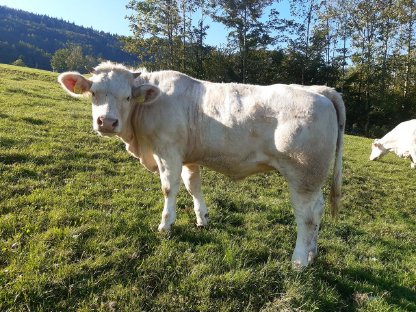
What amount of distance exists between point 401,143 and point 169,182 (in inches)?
647

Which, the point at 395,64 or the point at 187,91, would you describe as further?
the point at 395,64

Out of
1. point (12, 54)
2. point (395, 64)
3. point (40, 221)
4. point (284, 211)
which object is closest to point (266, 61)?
point (395, 64)

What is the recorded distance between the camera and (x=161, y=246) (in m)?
5.53

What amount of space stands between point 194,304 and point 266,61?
47.4 meters

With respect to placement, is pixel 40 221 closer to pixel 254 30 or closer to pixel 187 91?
pixel 187 91

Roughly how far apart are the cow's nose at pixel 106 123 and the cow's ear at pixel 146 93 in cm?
70

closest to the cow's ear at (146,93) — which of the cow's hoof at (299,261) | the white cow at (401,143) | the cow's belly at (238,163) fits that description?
the cow's belly at (238,163)

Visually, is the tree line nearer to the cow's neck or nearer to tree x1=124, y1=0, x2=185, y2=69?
tree x1=124, y1=0, x2=185, y2=69

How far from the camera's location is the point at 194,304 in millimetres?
4480

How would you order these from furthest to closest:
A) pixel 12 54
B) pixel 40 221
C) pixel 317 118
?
pixel 12 54, pixel 40 221, pixel 317 118

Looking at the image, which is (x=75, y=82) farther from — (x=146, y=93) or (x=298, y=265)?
(x=298, y=265)

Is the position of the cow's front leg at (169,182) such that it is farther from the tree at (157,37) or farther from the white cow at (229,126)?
the tree at (157,37)

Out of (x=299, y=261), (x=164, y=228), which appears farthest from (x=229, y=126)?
(x=299, y=261)

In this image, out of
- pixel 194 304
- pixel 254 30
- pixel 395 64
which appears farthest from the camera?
pixel 254 30
